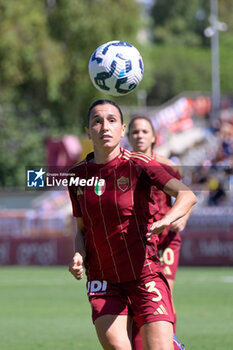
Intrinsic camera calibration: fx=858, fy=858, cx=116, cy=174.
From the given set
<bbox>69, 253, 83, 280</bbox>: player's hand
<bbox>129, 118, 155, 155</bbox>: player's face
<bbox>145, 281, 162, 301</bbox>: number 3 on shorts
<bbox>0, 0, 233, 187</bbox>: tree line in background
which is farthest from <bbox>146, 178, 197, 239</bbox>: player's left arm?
<bbox>0, 0, 233, 187</bbox>: tree line in background

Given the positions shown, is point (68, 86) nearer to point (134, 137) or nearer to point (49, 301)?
point (49, 301)

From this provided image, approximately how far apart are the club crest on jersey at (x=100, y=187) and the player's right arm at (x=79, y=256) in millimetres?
331

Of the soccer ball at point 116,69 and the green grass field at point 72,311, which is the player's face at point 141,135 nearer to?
the soccer ball at point 116,69

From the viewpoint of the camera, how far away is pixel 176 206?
18.9 ft

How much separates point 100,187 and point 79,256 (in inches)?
20.3

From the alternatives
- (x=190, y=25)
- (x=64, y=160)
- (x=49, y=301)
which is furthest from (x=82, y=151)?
(x=190, y=25)

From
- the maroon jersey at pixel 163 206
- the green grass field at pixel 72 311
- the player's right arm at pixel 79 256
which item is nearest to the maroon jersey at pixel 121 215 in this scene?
the player's right arm at pixel 79 256

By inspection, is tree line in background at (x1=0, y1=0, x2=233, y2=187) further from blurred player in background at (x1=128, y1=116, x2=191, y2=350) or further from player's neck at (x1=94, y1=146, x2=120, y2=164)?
player's neck at (x1=94, y1=146, x2=120, y2=164)

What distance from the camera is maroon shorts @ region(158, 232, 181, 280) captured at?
873 cm

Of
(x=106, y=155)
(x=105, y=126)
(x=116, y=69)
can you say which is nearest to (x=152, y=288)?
(x=106, y=155)

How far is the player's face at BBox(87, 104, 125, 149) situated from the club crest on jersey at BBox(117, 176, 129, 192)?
0.80ft

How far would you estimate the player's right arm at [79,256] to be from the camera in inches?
239

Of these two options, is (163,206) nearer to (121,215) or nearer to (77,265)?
(121,215)

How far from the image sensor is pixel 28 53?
38.9 meters
